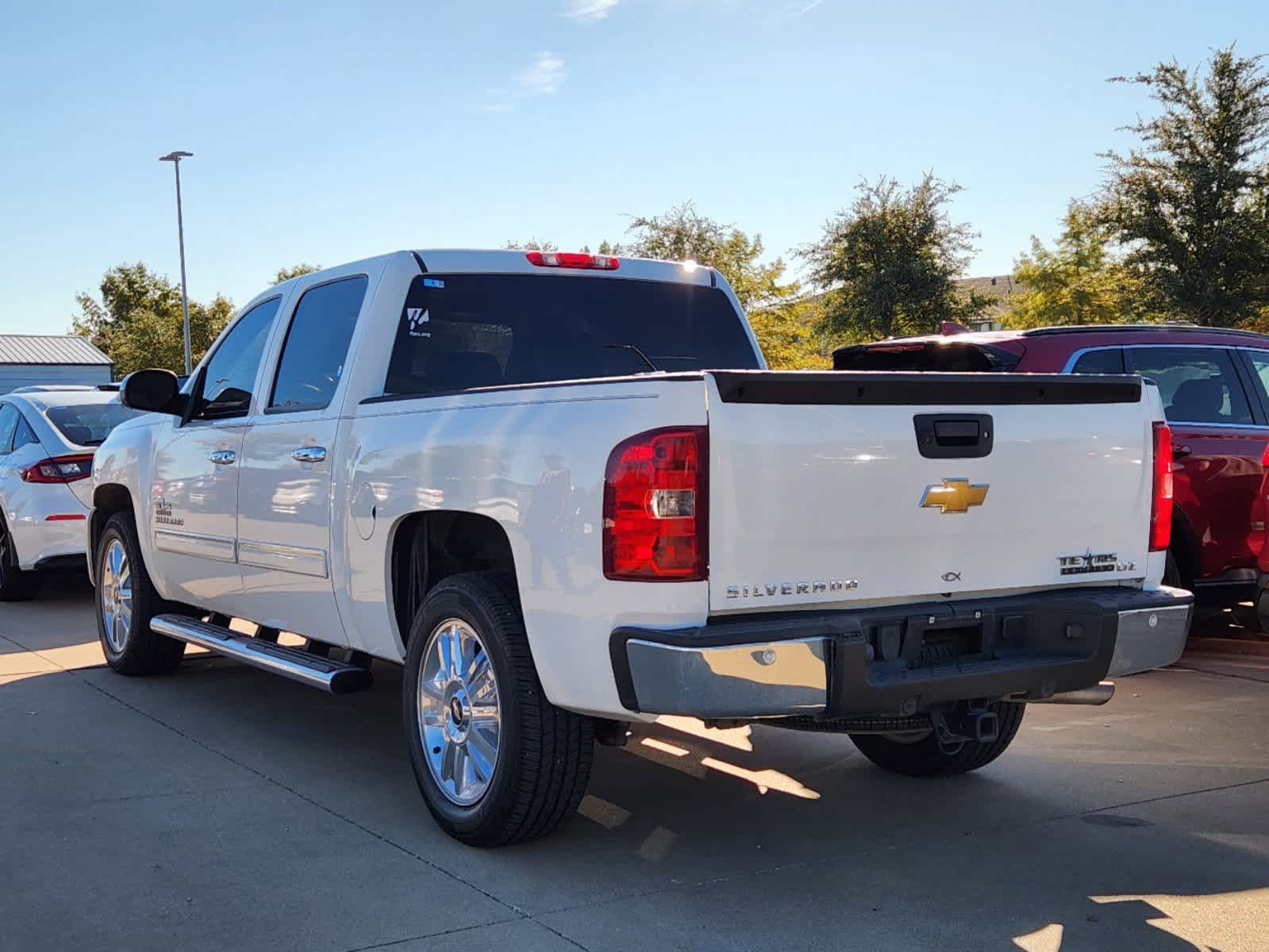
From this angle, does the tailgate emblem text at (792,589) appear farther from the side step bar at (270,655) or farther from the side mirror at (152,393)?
the side mirror at (152,393)

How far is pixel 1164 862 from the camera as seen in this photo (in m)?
4.32

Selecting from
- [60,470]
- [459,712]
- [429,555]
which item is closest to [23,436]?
[60,470]

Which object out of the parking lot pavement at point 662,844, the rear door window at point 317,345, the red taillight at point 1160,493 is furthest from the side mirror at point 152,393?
the red taillight at point 1160,493

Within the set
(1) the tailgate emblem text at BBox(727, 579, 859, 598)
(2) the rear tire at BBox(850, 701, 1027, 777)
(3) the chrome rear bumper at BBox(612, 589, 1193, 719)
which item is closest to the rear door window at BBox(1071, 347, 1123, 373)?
(2) the rear tire at BBox(850, 701, 1027, 777)

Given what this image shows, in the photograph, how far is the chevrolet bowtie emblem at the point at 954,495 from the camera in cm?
404

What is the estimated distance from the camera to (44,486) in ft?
33.9

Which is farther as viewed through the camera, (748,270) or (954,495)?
(748,270)

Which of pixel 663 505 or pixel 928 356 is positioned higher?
pixel 928 356

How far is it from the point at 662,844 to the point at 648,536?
4.44 feet

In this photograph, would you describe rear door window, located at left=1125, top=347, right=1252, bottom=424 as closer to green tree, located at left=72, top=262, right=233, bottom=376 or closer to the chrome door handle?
the chrome door handle

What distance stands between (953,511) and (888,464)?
0.29 meters

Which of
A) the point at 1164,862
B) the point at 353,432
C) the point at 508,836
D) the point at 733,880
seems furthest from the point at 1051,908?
the point at 353,432

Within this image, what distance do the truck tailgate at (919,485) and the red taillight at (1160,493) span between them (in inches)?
1.9

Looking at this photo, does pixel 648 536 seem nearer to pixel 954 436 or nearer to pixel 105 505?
pixel 954 436
